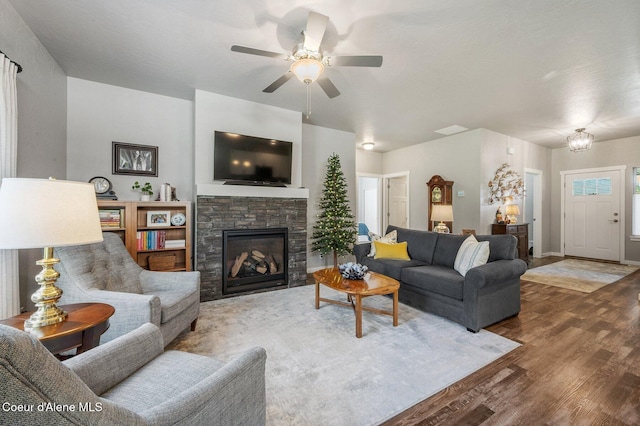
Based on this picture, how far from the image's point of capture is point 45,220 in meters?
1.28

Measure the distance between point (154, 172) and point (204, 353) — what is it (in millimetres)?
2687

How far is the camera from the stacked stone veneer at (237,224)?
3.56 metres

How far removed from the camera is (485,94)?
3.66 m

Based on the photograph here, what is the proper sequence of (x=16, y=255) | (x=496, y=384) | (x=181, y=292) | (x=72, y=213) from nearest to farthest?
(x=72, y=213) → (x=496, y=384) → (x=16, y=255) → (x=181, y=292)

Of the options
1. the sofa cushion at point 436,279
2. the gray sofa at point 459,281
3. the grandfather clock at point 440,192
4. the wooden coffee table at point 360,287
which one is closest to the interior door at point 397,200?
the grandfather clock at point 440,192

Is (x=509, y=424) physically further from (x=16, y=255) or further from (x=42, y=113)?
(x=42, y=113)

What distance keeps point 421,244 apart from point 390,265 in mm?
637

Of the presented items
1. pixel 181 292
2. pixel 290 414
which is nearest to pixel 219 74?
pixel 181 292

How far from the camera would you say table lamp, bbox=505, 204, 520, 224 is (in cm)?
538

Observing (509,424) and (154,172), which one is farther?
(154,172)

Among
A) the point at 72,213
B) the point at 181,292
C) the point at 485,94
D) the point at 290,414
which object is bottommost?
the point at 290,414

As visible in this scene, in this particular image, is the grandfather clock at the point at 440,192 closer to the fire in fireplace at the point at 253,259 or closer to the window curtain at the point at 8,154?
the fire in fireplace at the point at 253,259

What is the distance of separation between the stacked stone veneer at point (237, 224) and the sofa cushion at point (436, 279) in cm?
167

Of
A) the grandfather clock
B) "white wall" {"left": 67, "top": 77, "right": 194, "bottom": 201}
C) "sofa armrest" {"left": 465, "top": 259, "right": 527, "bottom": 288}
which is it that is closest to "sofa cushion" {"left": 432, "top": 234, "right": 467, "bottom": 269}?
"sofa armrest" {"left": 465, "top": 259, "right": 527, "bottom": 288}
